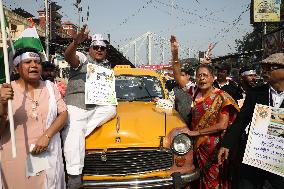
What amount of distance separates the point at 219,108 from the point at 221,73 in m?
Answer: 1.86

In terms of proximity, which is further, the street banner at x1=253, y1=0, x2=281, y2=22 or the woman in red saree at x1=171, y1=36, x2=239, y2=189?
the street banner at x1=253, y1=0, x2=281, y2=22

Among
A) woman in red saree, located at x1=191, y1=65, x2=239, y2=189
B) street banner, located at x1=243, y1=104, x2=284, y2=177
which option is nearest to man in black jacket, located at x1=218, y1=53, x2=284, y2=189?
street banner, located at x1=243, y1=104, x2=284, y2=177

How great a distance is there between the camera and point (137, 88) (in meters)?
5.34

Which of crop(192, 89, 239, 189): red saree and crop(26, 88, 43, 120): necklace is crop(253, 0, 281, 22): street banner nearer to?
crop(192, 89, 239, 189): red saree

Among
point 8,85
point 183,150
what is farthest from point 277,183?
point 8,85

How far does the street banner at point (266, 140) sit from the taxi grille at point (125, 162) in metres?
0.99

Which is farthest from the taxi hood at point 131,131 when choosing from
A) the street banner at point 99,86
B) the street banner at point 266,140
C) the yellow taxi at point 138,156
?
the street banner at point 266,140

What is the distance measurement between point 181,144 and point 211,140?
42cm

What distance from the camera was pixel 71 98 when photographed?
3.72 metres

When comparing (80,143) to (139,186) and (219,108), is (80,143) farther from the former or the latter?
(219,108)

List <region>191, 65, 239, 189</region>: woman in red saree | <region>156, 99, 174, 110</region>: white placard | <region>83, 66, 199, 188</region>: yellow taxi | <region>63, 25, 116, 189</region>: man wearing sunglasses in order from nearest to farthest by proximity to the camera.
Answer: <region>63, 25, 116, 189</region>: man wearing sunglasses → <region>83, 66, 199, 188</region>: yellow taxi → <region>191, 65, 239, 189</region>: woman in red saree → <region>156, 99, 174, 110</region>: white placard

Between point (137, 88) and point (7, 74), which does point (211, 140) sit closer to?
point (137, 88)

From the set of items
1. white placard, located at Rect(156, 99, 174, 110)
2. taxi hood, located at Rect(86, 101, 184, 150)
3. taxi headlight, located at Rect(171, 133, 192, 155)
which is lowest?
taxi headlight, located at Rect(171, 133, 192, 155)

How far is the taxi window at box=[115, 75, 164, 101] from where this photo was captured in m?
5.19
